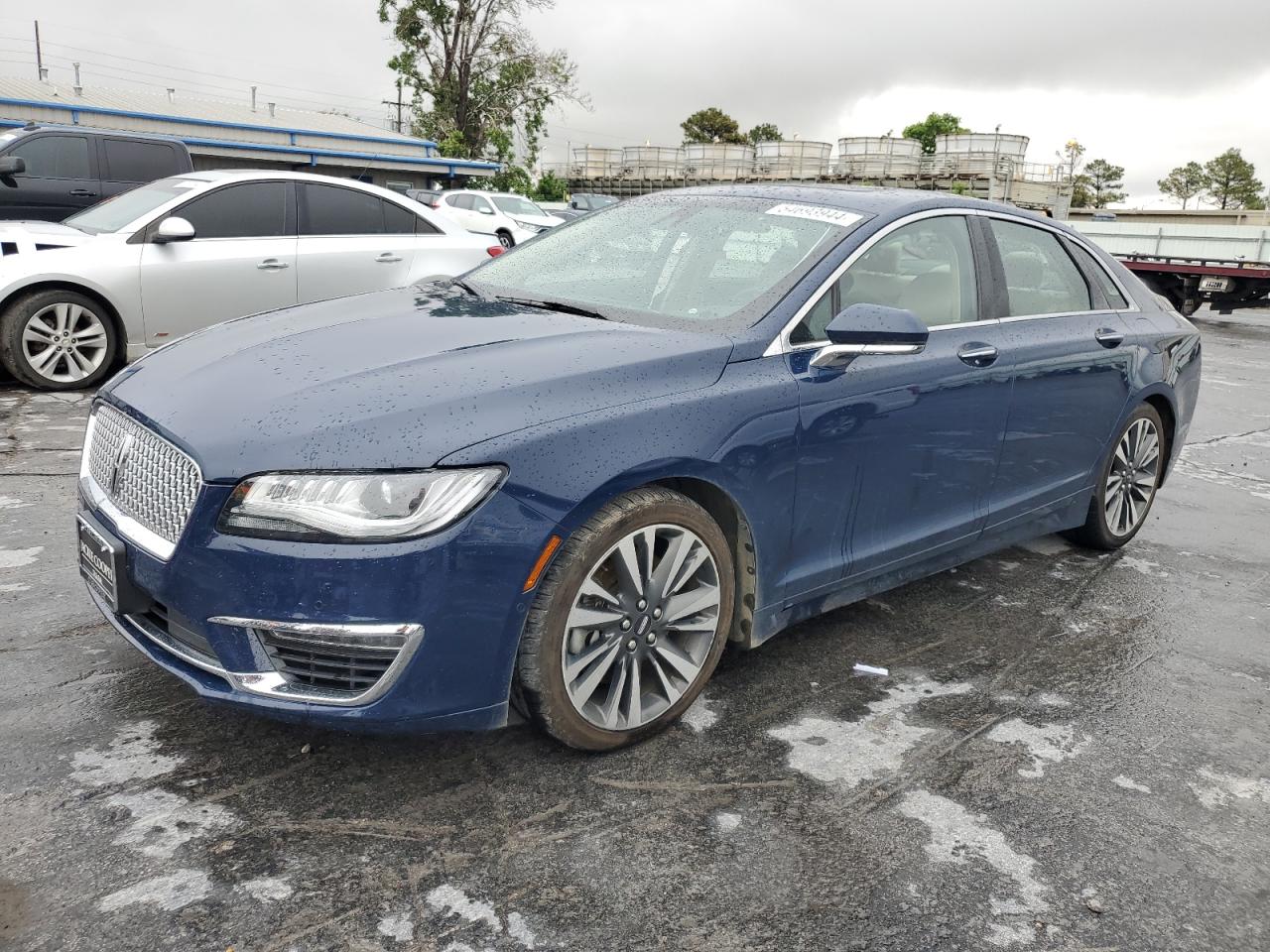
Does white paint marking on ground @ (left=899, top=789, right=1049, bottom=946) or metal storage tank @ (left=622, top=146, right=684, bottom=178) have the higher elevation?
metal storage tank @ (left=622, top=146, right=684, bottom=178)

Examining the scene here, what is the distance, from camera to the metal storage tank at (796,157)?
8350cm

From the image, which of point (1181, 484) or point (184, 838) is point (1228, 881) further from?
point (1181, 484)

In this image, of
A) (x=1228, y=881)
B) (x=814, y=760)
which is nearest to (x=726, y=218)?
(x=814, y=760)

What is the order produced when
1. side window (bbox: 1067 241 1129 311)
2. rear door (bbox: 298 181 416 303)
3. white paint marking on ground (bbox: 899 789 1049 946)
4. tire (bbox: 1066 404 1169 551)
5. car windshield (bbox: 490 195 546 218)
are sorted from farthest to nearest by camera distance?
1. car windshield (bbox: 490 195 546 218)
2. rear door (bbox: 298 181 416 303)
3. tire (bbox: 1066 404 1169 551)
4. side window (bbox: 1067 241 1129 311)
5. white paint marking on ground (bbox: 899 789 1049 946)

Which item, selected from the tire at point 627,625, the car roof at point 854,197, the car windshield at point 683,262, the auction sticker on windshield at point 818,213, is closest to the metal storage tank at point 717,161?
the car roof at point 854,197

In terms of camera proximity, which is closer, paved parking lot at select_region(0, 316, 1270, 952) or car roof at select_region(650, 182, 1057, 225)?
paved parking lot at select_region(0, 316, 1270, 952)

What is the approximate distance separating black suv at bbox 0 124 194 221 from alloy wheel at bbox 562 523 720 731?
9.29m

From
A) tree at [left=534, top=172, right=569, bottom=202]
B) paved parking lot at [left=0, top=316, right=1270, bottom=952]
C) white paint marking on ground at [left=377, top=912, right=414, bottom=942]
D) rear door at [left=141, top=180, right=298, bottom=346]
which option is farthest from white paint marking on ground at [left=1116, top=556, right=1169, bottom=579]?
tree at [left=534, top=172, right=569, bottom=202]

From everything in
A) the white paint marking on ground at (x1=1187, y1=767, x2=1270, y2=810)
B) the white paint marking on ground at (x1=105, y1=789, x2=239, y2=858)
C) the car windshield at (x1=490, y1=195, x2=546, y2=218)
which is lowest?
the white paint marking on ground at (x1=1187, y1=767, x2=1270, y2=810)

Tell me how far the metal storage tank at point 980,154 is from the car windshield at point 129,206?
244 feet

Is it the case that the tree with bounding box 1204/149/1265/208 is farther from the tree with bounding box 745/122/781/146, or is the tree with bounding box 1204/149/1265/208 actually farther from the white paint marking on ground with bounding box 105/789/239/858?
the white paint marking on ground with bounding box 105/789/239/858

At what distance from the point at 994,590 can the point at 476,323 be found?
255 cm

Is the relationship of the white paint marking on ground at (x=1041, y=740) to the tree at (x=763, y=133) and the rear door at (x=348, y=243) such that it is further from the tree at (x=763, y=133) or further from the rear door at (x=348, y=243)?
the tree at (x=763, y=133)

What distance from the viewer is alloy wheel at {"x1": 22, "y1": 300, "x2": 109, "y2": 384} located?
743 centimetres
